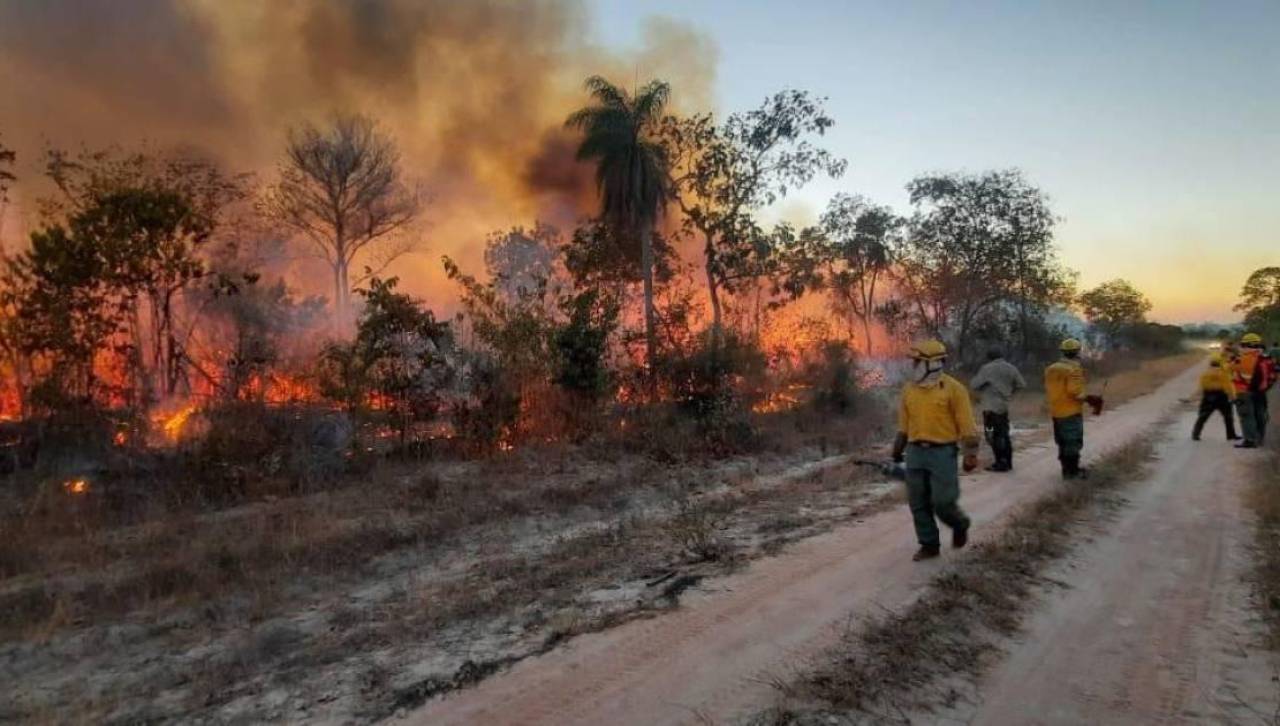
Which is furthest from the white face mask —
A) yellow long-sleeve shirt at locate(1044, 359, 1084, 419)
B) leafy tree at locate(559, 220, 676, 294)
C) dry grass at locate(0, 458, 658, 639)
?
leafy tree at locate(559, 220, 676, 294)

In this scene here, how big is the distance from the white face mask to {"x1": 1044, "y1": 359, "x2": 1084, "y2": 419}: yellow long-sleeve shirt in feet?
12.7

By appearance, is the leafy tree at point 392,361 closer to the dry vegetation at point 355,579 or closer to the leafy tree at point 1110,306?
the dry vegetation at point 355,579

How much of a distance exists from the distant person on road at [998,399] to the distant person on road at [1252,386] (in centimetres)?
427

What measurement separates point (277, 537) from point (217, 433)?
2.90 meters

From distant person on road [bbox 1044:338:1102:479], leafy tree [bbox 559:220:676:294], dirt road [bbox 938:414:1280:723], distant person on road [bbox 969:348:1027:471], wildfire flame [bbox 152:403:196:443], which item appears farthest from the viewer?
leafy tree [bbox 559:220:676:294]

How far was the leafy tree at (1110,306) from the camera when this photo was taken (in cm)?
6438

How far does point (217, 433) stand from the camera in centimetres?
976

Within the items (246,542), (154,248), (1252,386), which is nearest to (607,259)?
(154,248)

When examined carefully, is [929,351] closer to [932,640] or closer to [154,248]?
[932,640]

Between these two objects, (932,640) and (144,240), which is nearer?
(932,640)

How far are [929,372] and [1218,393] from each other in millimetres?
9662

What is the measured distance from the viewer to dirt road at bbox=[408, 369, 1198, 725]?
151 inches

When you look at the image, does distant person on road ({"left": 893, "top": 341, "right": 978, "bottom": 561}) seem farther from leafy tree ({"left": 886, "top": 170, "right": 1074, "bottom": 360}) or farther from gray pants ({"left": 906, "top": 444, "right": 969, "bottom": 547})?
leafy tree ({"left": 886, "top": 170, "right": 1074, "bottom": 360})

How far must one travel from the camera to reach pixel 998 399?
35.1 ft
